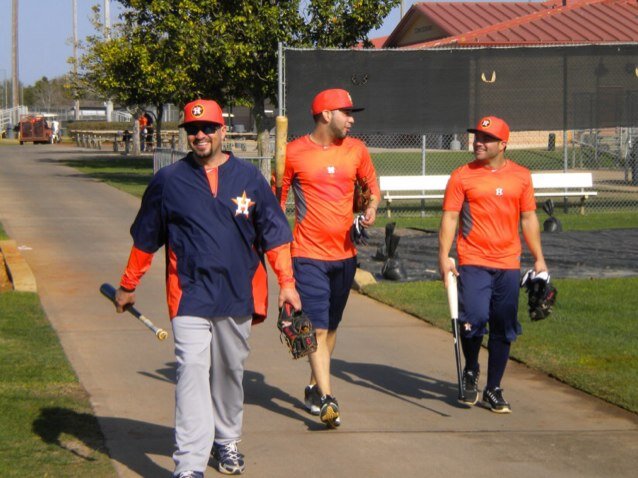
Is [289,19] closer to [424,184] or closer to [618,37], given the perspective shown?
[424,184]

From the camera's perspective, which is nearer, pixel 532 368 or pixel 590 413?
pixel 590 413

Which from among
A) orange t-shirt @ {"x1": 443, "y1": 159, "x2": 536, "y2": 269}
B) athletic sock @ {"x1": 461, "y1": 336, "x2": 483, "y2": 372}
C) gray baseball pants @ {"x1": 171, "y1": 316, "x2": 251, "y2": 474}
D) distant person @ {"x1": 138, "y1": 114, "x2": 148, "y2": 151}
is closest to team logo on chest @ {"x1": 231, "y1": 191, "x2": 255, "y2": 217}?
gray baseball pants @ {"x1": 171, "y1": 316, "x2": 251, "y2": 474}

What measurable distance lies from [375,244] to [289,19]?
9.87 m

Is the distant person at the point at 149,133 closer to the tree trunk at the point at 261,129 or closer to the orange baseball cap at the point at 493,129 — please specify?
the tree trunk at the point at 261,129

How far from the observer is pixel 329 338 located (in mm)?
7219

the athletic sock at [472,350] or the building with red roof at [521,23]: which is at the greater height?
the building with red roof at [521,23]

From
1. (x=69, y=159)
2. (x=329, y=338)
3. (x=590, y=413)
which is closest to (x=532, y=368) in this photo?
(x=590, y=413)

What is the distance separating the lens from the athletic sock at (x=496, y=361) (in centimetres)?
724

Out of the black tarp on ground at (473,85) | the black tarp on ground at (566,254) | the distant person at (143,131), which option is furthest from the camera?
the distant person at (143,131)

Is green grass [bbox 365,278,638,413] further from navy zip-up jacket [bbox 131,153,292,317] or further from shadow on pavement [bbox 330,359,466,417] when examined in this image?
navy zip-up jacket [bbox 131,153,292,317]

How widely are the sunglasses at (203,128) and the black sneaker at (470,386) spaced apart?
104 inches

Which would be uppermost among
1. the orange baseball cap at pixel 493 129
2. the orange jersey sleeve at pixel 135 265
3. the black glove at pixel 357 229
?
the orange baseball cap at pixel 493 129

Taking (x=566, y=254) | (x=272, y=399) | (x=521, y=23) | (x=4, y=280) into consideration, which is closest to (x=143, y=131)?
A: (x=521, y=23)

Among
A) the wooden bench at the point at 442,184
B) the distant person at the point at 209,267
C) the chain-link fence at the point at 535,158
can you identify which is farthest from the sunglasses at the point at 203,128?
the wooden bench at the point at 442,184
